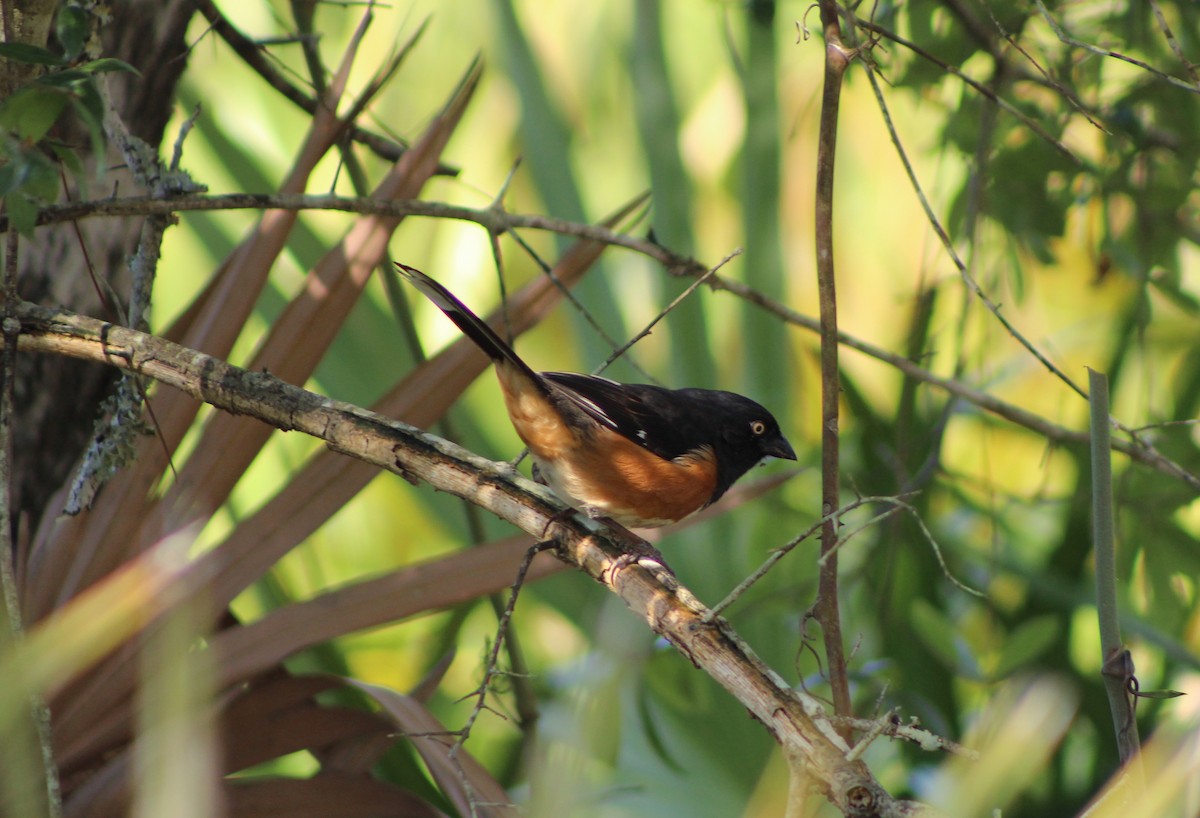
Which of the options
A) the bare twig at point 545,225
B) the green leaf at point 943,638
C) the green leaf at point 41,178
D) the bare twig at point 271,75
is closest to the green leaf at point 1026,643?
the green leaf at point 943,638

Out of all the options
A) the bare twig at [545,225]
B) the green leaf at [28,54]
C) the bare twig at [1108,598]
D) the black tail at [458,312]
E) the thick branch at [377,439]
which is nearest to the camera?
the bare twig at [1108,598]

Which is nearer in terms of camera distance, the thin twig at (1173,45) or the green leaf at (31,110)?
the green leaf at (31,110)

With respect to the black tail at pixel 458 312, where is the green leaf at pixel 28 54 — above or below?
above

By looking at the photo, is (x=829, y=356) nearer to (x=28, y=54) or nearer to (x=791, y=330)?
(x=28, y=54)

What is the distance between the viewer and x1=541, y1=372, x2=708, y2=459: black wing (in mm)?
2553

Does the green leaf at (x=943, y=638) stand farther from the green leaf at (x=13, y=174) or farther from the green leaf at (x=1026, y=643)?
the green leaf at (x=13, y=174)

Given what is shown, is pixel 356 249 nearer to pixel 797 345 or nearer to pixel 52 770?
pixel 52 770

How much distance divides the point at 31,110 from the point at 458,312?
0.92 metres

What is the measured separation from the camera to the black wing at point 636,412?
2553 mm

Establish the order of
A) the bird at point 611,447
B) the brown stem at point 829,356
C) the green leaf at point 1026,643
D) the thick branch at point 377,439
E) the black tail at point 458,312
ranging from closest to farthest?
the brown stem at point 829,356, the thick branch at point 377,439, the black tail at point 458,312, the green leaf at point 1026,643, the bird at point 611,447

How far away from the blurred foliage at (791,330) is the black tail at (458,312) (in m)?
0.50

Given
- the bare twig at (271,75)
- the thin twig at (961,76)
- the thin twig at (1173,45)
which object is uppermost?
the bare twig at (271,75)

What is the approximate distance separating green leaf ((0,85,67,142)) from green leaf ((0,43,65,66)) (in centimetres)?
7

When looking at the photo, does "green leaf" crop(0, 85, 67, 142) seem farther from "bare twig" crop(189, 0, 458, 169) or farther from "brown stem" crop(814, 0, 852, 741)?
"bare twig" crop(189, 0, 458, 169)
